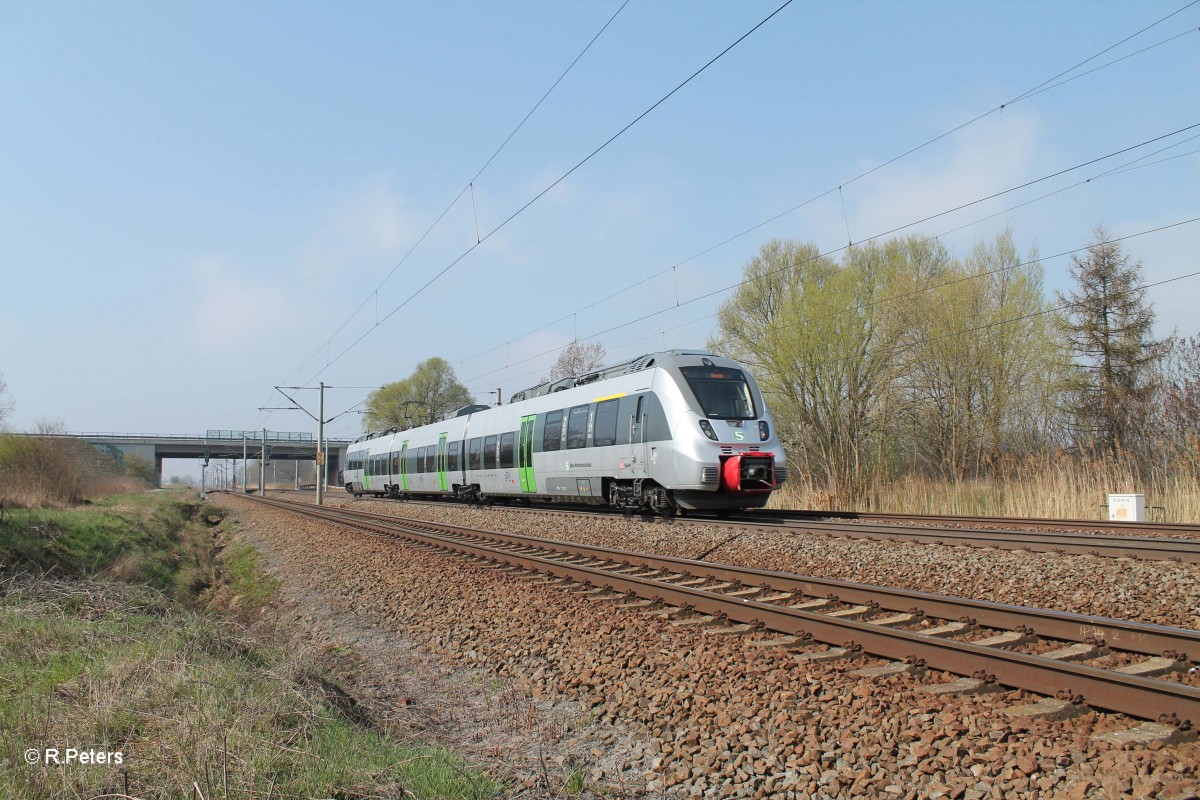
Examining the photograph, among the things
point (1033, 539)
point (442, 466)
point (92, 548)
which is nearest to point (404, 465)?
point (442, 466)

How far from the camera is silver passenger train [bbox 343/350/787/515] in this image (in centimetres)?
1404

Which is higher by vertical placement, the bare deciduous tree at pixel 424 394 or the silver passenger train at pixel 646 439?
the bare deciduous tree at pixel 424 394

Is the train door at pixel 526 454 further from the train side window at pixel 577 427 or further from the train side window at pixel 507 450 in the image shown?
the train side window at pixel 577 427

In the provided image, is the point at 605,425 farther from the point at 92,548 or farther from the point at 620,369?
the point at 92,548

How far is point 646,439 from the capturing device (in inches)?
591

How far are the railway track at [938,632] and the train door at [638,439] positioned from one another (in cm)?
572

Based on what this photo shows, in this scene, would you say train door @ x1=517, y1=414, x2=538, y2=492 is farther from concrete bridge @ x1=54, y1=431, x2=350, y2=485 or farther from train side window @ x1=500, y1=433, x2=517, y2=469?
concrete bridge @ x1=54, y1=431, x2=350, y2=485

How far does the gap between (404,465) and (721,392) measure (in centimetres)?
2145

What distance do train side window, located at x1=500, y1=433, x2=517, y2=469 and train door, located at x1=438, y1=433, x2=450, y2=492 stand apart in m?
5.79

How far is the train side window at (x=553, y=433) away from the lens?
18.5m

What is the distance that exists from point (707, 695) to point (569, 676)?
3.96 feet

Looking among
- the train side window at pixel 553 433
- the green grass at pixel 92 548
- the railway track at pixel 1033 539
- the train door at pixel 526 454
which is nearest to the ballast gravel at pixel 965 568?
the railway track at pixel 1033 539

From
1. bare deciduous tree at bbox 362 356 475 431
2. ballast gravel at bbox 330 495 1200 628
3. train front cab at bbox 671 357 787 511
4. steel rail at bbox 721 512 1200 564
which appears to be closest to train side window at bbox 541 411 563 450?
train front cab at bbox 671 357 787 511

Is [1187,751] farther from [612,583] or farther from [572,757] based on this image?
[612,583]
